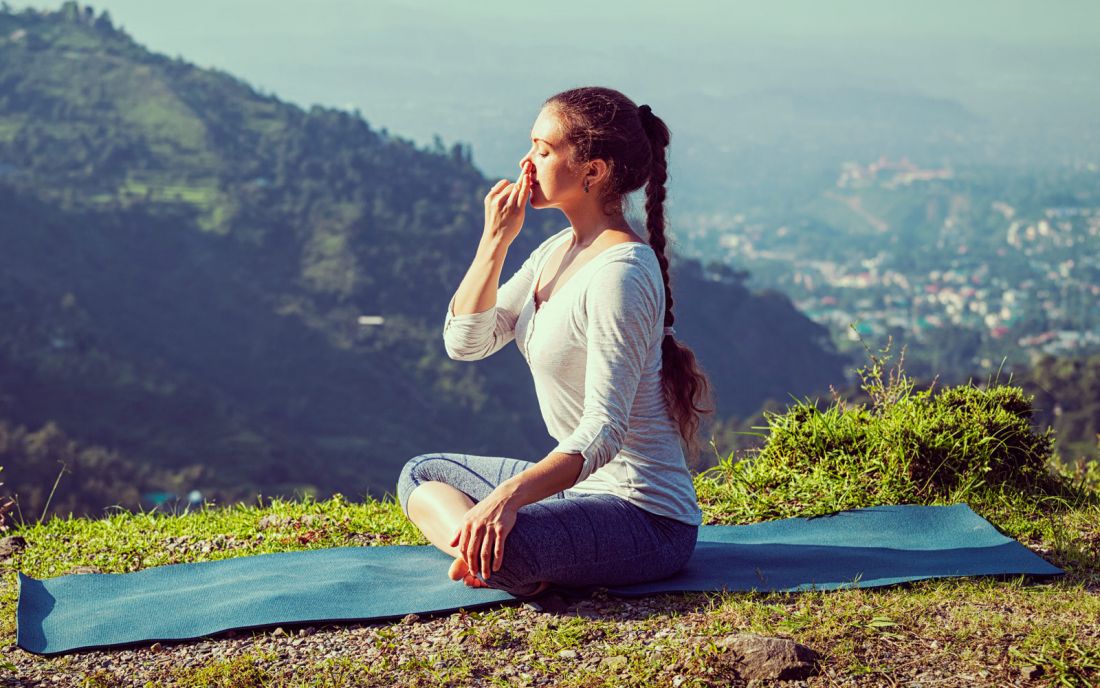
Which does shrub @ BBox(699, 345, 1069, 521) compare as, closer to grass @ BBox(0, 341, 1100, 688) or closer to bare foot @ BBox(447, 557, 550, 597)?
grass @ BBox(0, 341, 1100, 688)

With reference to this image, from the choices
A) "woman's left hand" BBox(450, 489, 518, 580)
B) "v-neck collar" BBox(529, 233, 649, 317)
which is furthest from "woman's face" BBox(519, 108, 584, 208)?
"woman's left hand" BBox(450, 489, 518, 580)

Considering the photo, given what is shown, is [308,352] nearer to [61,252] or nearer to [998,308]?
[61,252]

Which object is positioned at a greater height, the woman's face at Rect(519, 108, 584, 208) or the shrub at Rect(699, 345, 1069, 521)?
the woman's face at Rect(519, 108, 584, 208)

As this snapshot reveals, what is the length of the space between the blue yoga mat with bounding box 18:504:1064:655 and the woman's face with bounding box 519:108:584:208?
109 centimetres

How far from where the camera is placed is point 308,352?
204ft

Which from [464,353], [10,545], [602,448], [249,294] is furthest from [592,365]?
[249,294]

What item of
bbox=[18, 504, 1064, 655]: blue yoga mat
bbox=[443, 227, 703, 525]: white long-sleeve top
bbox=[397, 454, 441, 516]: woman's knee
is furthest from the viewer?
bbox=[397, 454, 441, 516]: woman's knee

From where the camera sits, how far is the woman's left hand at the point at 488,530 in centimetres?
261

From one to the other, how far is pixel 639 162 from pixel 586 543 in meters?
1.01

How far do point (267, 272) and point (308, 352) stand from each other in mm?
8852

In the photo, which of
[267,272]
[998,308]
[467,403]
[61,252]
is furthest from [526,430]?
[998,308]

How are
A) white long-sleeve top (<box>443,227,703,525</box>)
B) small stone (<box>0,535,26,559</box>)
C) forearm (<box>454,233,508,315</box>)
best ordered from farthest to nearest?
small stone (<box>0,535,26,559</box>), forearm (<box>454,233,508,315</box>), white long-sleeve top (<box>443,227,703,525</box>)

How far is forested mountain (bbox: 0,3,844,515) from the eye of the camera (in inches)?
1924

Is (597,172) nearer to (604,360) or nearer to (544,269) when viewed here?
(544,269)
